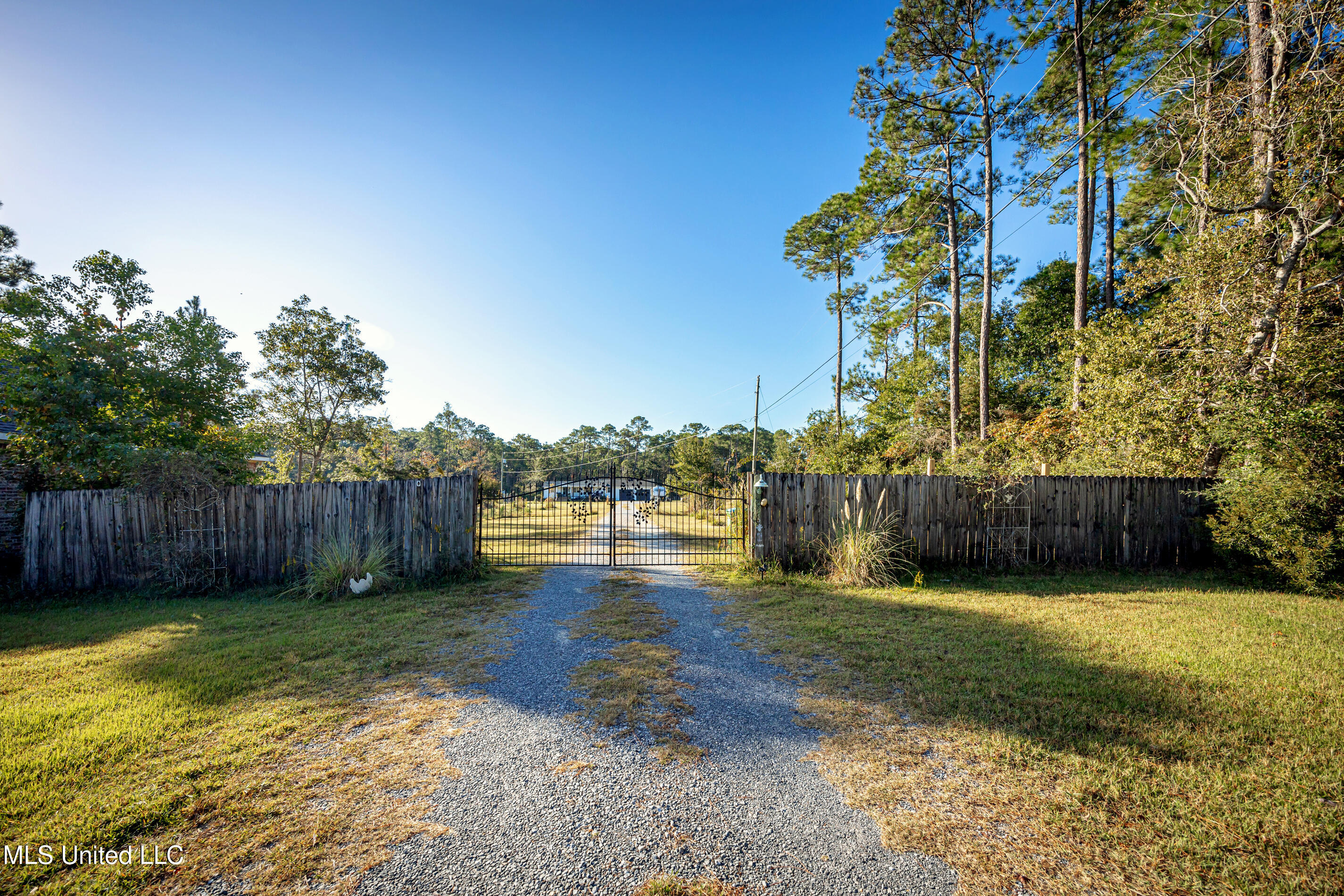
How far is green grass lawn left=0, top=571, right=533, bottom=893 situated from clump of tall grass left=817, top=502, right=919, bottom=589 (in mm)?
5039

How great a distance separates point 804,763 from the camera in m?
2.64

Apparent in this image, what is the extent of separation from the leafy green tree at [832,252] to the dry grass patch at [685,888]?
67.1 ft

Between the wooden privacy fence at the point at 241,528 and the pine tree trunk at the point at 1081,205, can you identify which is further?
the pine tree trunk at the point at 1081,205

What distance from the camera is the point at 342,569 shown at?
6.61 m

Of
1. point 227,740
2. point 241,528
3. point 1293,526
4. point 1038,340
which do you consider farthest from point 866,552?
point 1038,340

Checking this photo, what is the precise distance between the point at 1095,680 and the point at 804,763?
8.67 ft

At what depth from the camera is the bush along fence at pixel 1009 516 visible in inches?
312

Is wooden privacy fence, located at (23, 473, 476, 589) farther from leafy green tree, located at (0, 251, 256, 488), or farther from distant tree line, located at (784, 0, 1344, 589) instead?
distant tree line, located at (784, 0, 1344, 589)

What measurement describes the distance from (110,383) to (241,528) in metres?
3.02

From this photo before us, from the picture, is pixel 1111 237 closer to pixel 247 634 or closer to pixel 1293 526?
pixel 1293 526

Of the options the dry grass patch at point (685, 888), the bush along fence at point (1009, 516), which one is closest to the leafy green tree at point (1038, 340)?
the bush along fence at point (1009, 516)

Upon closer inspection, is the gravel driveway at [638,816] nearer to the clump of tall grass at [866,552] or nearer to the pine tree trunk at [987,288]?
the clump of tall grass at [866,552]

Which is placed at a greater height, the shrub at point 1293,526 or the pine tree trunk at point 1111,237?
the pine tree trunk at point 1111,237

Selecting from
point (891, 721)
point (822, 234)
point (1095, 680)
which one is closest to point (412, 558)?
point (891, 721)
